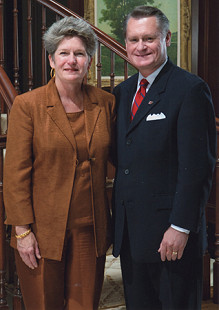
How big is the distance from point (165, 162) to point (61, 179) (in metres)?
0.45

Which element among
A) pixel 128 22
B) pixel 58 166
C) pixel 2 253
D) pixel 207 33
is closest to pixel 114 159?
pixel 58 166

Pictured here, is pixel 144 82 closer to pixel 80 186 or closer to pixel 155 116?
pixel 155 116

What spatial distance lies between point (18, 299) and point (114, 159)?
Result: 3.21 feet

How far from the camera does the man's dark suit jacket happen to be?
1673 millimetres

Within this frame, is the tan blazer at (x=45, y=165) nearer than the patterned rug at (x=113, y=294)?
Yes

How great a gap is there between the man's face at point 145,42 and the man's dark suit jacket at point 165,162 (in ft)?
0.28

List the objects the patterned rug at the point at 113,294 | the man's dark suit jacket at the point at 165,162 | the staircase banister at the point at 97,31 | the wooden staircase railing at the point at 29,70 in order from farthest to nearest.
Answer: the staircase banister at the point at 97,31
the patterned rug at the point at 113,294
the wooden staircase railing at the point at 29,70
the man's dark suit jacket at the point at 165,162

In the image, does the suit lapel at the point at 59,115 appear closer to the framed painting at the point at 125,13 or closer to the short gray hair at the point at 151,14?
the short gray hair at the point at 151,14

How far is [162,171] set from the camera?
174 cm

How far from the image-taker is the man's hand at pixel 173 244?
1.72m

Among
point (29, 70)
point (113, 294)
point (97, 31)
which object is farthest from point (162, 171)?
point (97, 31)

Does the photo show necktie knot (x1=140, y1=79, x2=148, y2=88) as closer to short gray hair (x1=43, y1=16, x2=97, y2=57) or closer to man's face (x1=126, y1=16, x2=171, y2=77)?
man's face (x1=126, y1=16, x2=171, y2=77)

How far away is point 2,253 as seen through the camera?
2.28m

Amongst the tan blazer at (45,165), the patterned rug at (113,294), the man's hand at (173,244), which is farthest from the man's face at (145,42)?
the patterned rug at (113,294)
